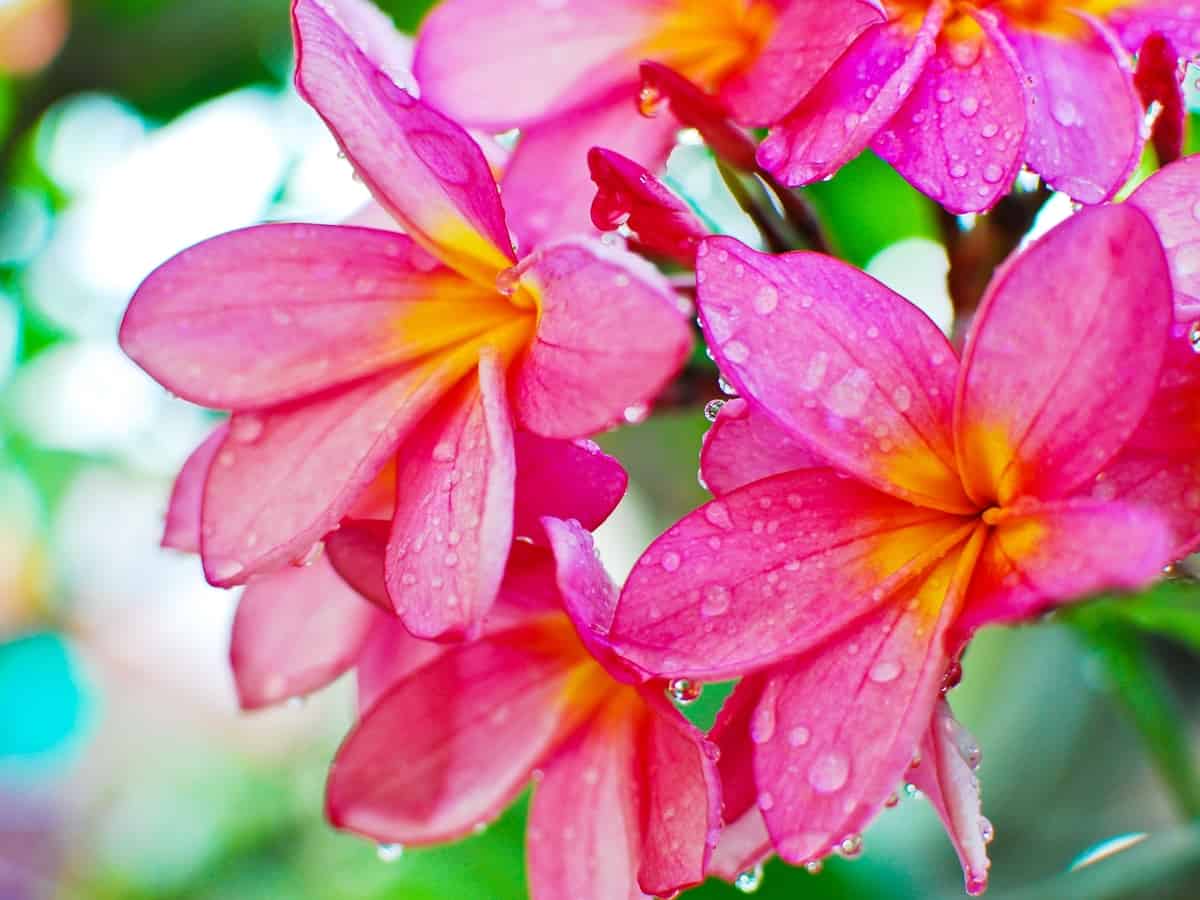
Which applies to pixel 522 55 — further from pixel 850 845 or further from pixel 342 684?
pixel 342 684

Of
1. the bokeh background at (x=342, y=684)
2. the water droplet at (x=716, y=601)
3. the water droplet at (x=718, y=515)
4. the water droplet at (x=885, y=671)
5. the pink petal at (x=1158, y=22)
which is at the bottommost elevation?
the bokeh background at (x=342, y=684)

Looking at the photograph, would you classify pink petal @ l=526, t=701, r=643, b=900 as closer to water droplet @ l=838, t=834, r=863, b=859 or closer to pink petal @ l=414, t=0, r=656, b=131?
water droplet @ l=838, t=834, r=863, b=859

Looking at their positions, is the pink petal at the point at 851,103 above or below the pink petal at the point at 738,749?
above

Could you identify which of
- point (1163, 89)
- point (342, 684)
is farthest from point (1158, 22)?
point (342, 684)

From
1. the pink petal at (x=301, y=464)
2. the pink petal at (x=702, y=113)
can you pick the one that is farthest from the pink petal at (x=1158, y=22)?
the pink petal at (x=301, y=464)

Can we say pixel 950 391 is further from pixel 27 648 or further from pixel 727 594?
pixel 27 648

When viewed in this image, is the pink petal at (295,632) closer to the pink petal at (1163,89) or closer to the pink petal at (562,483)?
the pink petal at (562,483)
